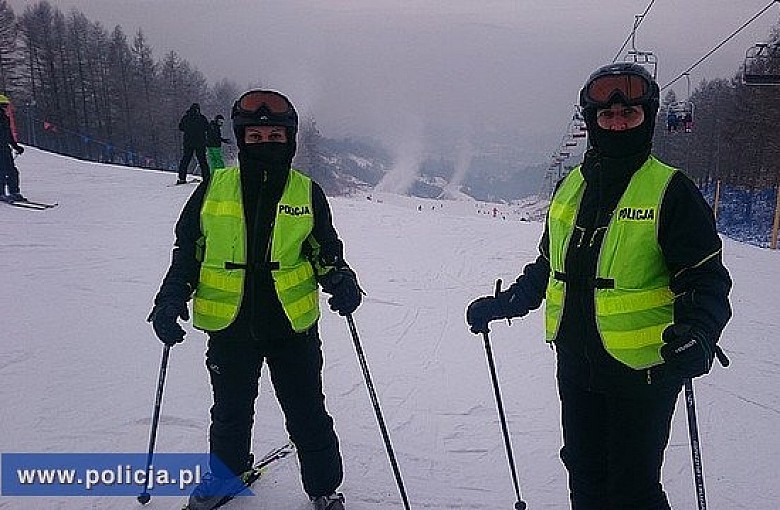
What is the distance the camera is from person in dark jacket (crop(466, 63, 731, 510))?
1.90m

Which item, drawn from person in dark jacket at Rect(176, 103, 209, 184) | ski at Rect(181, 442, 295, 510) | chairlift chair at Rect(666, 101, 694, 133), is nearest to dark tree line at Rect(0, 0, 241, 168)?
person in dark jacket at Rect(176, 103, 209, 184)

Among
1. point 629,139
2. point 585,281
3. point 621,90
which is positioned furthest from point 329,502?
point 621,90

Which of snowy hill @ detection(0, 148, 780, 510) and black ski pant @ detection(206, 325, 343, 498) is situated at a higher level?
black ski pant @ detection(206, 325, 343, 498)

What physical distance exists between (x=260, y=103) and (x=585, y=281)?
155cm

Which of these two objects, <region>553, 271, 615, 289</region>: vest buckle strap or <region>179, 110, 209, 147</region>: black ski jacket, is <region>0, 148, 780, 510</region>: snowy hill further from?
<region>179, 110, 209, 147</region>: black ski jacket

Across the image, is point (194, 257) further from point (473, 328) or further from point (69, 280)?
point (69, 280)

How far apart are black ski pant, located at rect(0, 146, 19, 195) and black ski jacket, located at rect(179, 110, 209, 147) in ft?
11.8

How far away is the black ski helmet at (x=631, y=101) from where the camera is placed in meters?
2.08

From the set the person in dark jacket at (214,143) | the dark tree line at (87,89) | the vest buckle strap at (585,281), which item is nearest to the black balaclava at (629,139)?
the vest buckle strap at (585,281)

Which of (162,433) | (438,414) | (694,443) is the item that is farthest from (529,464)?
(162,433)

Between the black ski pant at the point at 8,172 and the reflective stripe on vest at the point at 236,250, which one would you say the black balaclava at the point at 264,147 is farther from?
the black ski pant at the point at 8,172

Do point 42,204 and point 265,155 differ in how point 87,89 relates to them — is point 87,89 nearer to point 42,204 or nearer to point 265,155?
point 42,204

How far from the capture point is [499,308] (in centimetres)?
272

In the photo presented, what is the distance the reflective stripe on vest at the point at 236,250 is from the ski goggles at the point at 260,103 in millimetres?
289
